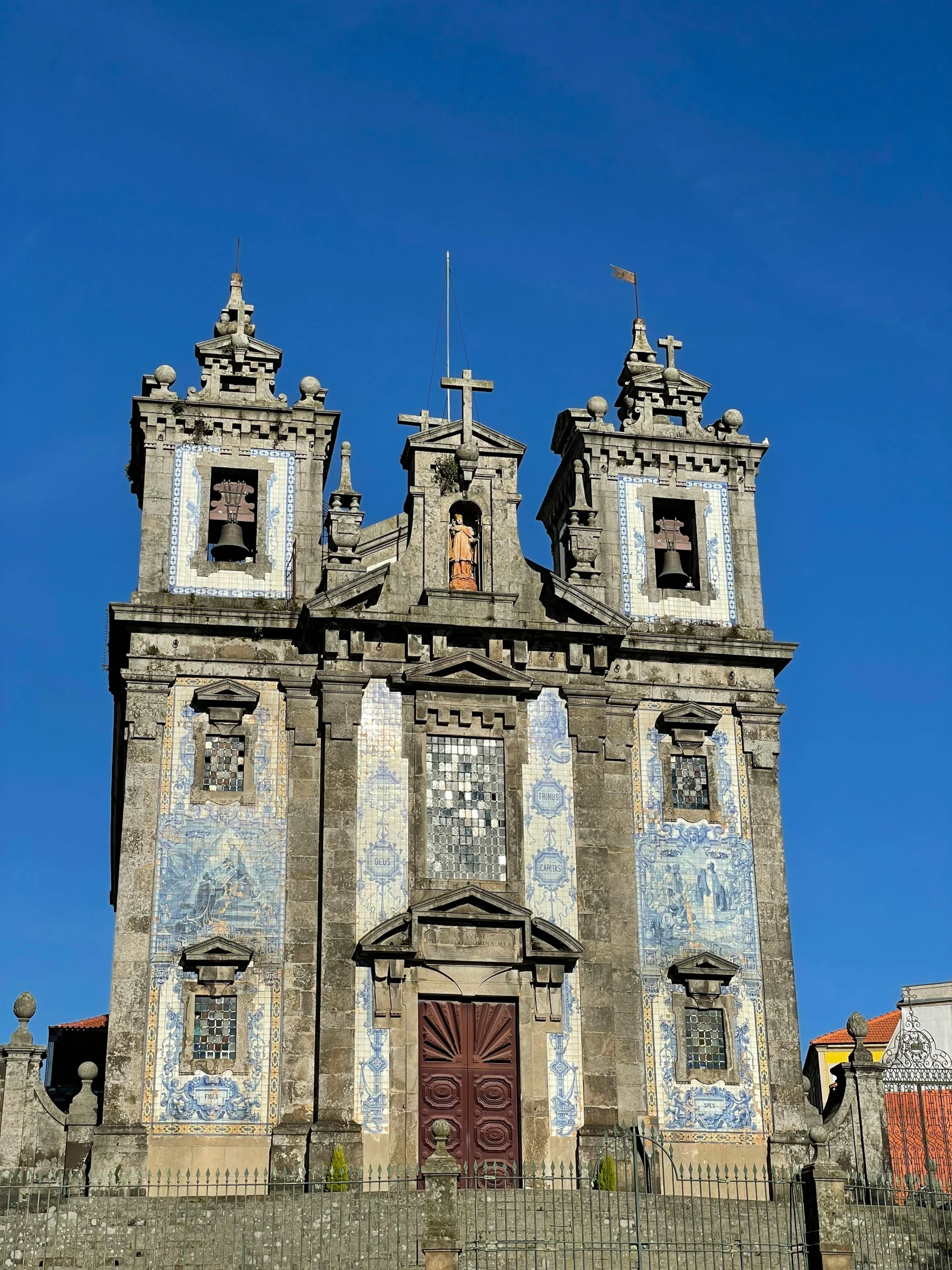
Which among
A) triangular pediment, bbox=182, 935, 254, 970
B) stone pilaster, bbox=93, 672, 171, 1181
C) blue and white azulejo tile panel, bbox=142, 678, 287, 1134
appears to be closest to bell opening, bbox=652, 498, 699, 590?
blue and white azulejo tile panel, bbox=142, 678, 287, 1134

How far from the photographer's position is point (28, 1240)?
22.9 metres

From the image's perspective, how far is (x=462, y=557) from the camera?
1258 inches

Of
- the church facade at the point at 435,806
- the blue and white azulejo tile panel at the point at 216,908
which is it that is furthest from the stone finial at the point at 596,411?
the blue and white azulejo tile panel at the point at 216,908

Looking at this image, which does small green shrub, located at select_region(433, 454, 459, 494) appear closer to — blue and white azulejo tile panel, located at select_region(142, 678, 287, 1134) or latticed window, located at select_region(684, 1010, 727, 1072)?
blue and white azulejo tile panel, located at select_region(142, 678, 287, 1134)

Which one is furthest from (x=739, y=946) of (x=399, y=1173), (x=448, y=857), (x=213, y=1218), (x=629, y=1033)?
(x=213, y=1218)

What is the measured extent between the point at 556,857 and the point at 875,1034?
19029 millimetres

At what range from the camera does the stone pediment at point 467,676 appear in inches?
1196

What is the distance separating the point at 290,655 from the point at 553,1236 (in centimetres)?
1139

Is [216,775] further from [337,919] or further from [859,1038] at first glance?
[859,1038]

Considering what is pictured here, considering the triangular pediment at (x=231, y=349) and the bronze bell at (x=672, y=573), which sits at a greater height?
the triangular pediment at (x=231, y=349)

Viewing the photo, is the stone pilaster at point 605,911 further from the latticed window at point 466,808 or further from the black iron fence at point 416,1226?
the black iron fence at point 416,1226

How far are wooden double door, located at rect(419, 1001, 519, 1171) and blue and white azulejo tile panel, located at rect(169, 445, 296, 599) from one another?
7.70m

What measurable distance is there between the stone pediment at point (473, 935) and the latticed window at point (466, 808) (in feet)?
2.01

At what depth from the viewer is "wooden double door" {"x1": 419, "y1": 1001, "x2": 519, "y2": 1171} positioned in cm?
2808
